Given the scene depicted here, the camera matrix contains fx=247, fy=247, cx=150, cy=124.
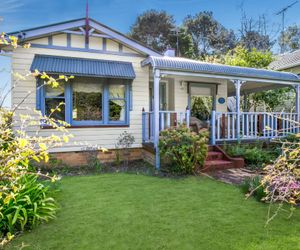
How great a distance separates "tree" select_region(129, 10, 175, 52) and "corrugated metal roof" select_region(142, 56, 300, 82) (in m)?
20.3

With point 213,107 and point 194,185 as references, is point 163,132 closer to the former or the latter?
point 194,185

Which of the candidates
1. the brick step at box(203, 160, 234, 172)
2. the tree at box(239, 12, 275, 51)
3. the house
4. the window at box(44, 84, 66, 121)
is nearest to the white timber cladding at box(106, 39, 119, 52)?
the house

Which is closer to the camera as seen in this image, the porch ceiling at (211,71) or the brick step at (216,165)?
the brick step at (216,165)

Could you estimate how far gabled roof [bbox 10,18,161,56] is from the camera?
23.3 ft

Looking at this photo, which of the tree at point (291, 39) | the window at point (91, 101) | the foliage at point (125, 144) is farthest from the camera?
the tree at point (291, 39)

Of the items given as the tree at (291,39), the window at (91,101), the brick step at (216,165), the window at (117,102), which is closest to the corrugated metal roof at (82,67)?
the window at (91,101)

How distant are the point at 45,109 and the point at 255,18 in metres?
25.6

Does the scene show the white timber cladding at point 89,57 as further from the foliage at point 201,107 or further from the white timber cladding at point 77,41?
the foliage at point 201,107

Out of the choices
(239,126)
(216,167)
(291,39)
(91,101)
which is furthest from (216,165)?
(291,39)

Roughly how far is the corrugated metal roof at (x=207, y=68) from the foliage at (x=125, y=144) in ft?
8.04

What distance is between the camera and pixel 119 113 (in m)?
8.43

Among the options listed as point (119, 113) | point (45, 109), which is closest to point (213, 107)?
point (119, 113)

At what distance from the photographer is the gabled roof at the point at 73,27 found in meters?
7.09

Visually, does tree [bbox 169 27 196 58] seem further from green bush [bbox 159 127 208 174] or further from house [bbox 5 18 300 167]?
green bush [bbox 159 127 208 174]
